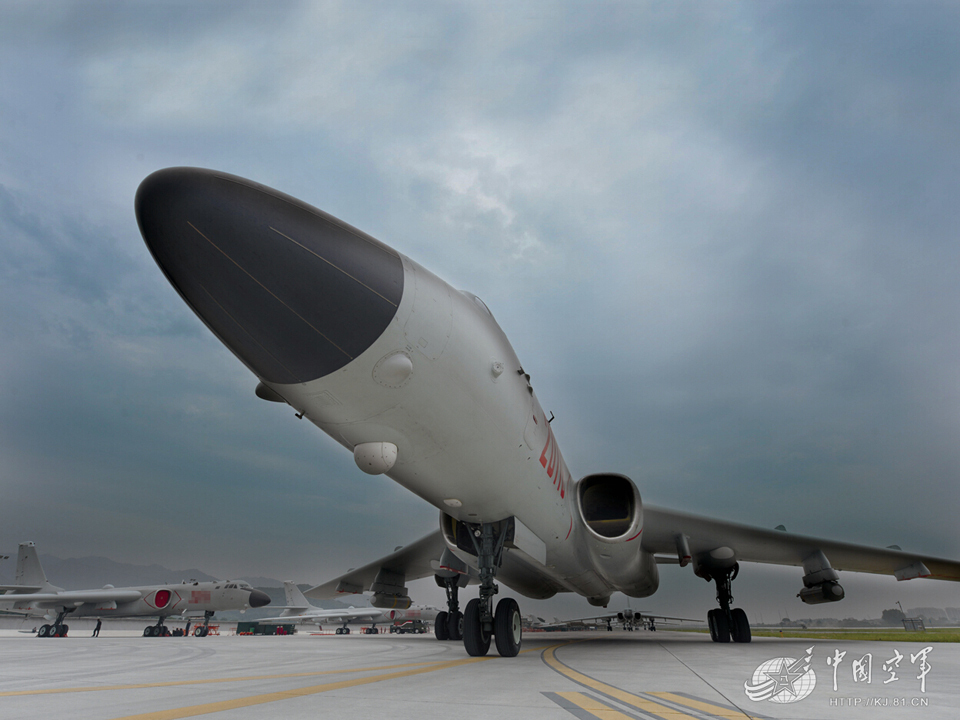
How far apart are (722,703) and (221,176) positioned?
4.70 m

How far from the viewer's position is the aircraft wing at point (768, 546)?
10.6 meters

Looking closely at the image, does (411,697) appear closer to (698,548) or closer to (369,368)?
(369,368)

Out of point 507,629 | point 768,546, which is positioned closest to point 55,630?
point 507,629

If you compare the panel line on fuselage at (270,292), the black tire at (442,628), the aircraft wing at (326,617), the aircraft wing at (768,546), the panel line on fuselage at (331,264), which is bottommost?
the aircraft wing at (326,617)

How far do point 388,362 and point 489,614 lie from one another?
414cm

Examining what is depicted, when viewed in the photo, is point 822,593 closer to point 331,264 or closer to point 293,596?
point 331,264

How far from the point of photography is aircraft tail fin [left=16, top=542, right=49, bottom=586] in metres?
24.5

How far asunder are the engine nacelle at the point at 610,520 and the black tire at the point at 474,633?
2.05 meters

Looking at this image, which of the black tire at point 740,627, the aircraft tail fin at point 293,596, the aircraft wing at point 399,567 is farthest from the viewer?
the aircraft tail fin at point 293,596

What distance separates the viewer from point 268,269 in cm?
356

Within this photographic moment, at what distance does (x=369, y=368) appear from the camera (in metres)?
4.06

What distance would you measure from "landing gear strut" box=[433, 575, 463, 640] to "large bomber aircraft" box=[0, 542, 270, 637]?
40.0 feet

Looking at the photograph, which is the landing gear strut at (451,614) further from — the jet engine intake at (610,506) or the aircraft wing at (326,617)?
the aircraft wing at (326,617)

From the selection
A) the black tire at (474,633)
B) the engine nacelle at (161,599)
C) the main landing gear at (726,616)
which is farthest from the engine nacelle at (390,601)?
the engine nacelle at (161,599)
